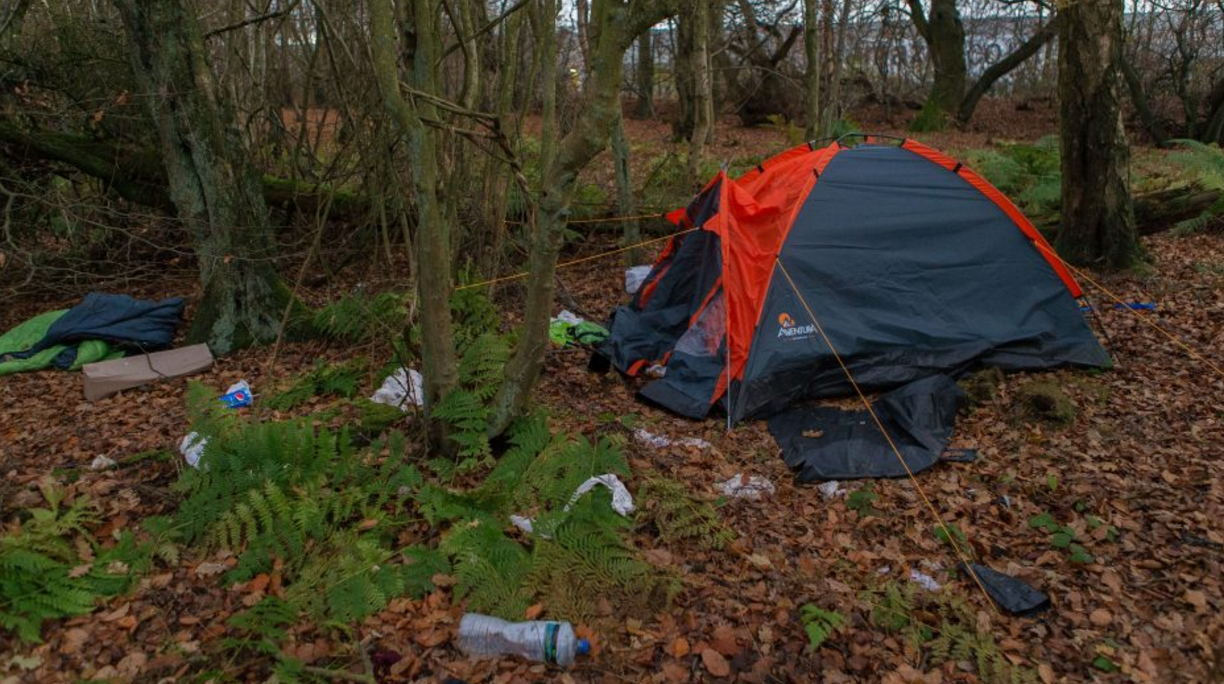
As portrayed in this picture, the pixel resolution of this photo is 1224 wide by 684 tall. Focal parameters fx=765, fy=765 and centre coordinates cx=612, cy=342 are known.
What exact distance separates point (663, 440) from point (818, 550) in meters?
1.26

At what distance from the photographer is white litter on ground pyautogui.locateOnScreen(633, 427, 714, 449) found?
4.58 metres

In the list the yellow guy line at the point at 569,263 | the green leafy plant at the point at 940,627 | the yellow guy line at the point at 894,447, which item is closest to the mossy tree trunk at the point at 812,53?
the yellow guy line at the point at 569,263

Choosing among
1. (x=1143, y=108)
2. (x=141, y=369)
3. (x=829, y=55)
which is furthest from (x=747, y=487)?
(x=1143, y=108)

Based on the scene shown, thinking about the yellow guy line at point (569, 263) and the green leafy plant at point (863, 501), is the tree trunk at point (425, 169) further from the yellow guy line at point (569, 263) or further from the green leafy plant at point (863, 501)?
the green leafy plant at point (863, 501)

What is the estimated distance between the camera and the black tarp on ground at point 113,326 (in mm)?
5828

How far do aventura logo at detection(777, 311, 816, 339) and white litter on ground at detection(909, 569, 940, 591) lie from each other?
6.36 ft

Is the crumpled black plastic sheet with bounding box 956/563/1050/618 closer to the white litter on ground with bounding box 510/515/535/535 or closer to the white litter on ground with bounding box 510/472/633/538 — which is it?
the white litter on ground with bounding box 510/472/633/538

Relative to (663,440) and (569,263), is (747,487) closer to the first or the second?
(663,440)

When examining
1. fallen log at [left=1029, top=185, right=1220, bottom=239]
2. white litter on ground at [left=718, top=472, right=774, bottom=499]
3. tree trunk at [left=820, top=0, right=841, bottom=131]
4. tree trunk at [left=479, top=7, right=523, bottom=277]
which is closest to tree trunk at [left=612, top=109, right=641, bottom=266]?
tree trunk at [left=479, top=7, right=523, bottom=277]

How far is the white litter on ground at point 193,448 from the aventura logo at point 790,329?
343cm

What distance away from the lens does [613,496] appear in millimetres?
3650

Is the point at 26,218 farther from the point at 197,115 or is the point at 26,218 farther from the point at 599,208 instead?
the point at 599,208

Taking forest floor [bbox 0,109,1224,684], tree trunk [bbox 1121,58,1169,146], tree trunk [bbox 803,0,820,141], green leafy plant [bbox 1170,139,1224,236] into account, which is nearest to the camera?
forest floor [bbox 0,109,1224,684]

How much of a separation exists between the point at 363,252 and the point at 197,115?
8.13 feet
